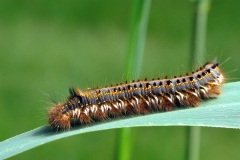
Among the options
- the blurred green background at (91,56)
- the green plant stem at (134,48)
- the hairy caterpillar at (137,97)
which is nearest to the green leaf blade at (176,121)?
the hairy caterpillar at (137,97)

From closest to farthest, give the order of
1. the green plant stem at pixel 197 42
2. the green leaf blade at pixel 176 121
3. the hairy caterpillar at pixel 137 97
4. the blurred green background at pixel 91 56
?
the green leaf blade at pixel 176 121 → the hairy caterpillar at pixel 137 97 → the green plant stem at pixel 197 42 → the blurred green background at pixel 91 56

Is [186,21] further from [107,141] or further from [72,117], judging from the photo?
[72,117]

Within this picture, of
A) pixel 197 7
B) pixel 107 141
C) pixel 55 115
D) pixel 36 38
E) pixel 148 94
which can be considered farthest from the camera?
pixel 36 38

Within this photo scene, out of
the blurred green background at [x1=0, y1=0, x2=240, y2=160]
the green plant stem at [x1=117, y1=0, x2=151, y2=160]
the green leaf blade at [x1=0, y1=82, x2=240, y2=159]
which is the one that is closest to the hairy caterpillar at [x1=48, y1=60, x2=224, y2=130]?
the green plant stem at [x1=117, y1=0, x2=151, y2=160]


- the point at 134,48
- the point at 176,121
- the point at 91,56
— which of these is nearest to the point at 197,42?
the point at 134,48

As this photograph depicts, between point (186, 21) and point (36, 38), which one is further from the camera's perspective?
point (186, 21)

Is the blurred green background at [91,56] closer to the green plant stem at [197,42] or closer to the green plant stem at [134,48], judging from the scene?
the green plant stem at [197,42]

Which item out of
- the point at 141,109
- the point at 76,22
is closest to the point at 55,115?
the point at 141,109
